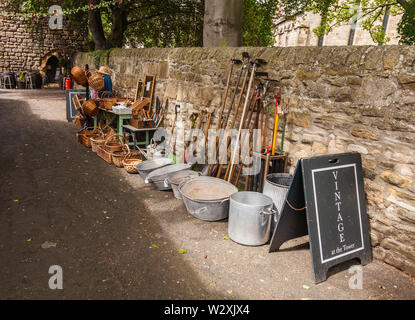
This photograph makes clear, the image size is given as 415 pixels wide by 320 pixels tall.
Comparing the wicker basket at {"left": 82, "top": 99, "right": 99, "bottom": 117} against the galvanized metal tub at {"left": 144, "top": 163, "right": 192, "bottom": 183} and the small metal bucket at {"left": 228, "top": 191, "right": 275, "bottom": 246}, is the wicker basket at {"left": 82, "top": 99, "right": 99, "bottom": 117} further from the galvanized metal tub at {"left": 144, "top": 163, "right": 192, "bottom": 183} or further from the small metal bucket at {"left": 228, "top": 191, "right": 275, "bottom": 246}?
the small metal bucket at {"left": 228, "top": 191, "right": 275, "bottom": 246}

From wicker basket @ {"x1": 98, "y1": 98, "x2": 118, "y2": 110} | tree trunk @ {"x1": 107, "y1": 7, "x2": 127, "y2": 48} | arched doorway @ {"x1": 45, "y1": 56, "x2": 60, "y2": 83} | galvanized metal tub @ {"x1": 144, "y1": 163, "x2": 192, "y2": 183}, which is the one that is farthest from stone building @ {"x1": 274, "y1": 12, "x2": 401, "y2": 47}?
galvanized metal tub @ {"x1": 144, "y1": 163, "x2": 192, "y2": 183}

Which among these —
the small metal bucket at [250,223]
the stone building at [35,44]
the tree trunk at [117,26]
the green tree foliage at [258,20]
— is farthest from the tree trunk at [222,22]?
the stone building at [35,44]

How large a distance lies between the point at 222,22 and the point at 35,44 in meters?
15.0

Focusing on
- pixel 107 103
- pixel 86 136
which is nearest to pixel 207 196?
pixel 107 103

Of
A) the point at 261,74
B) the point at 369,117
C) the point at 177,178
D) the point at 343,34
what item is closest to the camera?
the point at 369,117

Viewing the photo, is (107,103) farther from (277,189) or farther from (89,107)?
(277,189)

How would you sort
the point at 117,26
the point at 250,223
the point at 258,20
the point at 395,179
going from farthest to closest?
the point at 117,26, the point at 258,20, the point at 250,223, the point at 395,179

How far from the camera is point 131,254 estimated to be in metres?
3.13

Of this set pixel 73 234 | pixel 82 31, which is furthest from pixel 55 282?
pixel 82 31

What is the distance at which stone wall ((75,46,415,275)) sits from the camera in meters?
2.83

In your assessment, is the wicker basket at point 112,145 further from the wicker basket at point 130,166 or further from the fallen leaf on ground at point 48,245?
the fallen leaf on ground at point 48,245

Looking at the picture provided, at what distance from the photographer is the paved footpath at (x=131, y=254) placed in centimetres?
266

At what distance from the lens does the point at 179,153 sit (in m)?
5.82

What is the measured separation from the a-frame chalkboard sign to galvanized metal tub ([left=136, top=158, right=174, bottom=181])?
234 cm
